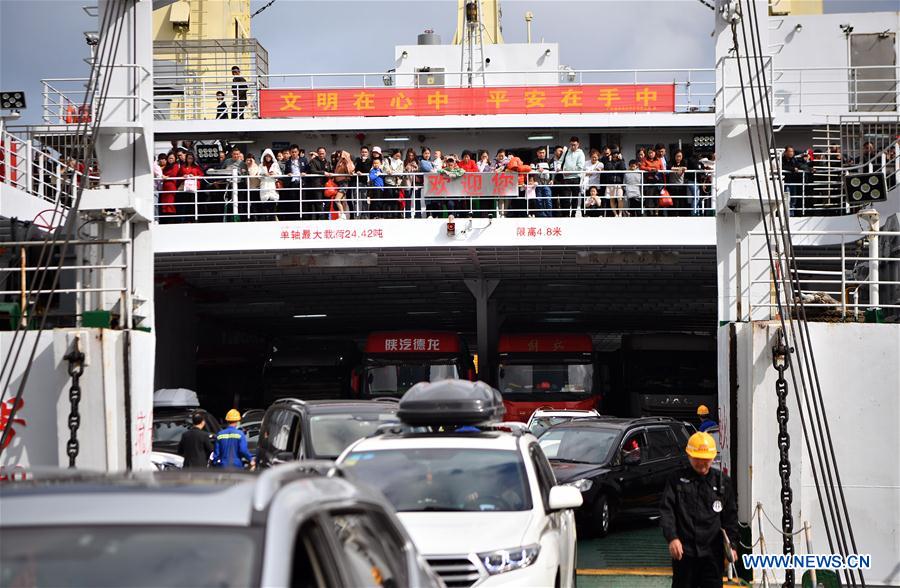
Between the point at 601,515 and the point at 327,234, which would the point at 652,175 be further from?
the point at 601,515

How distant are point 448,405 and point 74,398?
409 centimetres

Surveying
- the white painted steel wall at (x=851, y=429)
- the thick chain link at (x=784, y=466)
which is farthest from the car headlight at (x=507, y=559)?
the white painted steel wall at (x=851, y=429)

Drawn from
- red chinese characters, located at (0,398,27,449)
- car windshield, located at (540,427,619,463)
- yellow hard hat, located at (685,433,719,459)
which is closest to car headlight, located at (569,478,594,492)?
car windshield, located at (540,427,619,463)

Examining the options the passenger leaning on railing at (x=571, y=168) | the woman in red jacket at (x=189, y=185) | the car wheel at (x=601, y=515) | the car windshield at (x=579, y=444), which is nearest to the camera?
the car wheel at (x=601, y=515)

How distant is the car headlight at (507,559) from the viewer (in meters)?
7.79

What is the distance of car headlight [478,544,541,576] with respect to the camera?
7.79m

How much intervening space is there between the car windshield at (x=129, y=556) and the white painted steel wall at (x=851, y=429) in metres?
9.91

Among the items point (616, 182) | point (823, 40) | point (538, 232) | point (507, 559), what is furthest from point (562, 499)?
point (823, 40)

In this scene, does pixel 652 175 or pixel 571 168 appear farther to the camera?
pixel 652 175

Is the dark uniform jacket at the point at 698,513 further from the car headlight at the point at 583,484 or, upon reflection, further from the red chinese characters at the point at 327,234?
the red chinese characters at the point at 327,234

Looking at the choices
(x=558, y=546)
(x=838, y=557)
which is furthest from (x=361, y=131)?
(x=558, y=546)

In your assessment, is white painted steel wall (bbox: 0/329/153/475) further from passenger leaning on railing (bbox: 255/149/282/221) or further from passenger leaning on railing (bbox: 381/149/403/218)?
passenger leaning on railing (bbox: 381/149/403/218)

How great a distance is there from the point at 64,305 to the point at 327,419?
15.4 meters

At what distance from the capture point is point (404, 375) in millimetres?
27188
